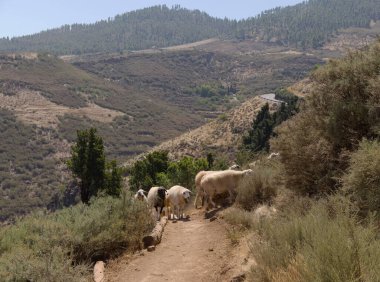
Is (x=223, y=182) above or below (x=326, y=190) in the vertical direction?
below

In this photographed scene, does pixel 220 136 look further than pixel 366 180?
Yes

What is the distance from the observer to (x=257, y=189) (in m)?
12.4

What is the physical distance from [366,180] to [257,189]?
6150 millimetres

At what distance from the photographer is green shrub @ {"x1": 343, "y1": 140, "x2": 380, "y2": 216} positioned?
607 centimetres

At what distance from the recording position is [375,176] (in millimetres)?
6137

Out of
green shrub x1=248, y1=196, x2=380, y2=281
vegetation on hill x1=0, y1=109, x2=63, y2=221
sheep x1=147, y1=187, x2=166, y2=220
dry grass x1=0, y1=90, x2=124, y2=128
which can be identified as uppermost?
green shrub x1=248, y1=196, x2=380, y2=281

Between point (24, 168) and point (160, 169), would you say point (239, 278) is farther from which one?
point (24, 168)

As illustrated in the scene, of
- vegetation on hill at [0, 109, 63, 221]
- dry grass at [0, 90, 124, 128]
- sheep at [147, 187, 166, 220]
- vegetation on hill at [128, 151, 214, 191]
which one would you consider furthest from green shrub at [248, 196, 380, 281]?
dry grass at [0, 90, 124, 128]

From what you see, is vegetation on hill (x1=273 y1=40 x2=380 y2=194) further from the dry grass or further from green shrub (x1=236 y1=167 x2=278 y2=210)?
the dry grass

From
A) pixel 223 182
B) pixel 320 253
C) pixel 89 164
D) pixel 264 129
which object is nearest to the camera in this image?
pixel 320 253

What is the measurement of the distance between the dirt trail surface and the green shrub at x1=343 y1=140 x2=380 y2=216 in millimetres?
2220

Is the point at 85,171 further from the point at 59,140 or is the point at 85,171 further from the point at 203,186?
the point at 59,140

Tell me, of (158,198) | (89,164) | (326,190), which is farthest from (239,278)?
(89,164)

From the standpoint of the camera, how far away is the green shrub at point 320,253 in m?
3.99
